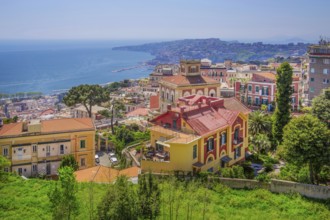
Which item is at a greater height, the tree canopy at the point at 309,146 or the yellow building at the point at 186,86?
the yellow building at the point at 186,86

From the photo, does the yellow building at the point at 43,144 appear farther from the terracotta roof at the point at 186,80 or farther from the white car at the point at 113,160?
the terracotta roof at the point at 186,80

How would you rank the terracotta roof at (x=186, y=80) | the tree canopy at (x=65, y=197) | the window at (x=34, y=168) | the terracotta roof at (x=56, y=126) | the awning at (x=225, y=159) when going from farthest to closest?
the terracotta roof at (x=186, y=80) < the window at (x=34, y=168) < the terracotta roof at (x=56, y=126) < the awning at (x=225, y=159) < the tree canopy at (x=65, y=197)

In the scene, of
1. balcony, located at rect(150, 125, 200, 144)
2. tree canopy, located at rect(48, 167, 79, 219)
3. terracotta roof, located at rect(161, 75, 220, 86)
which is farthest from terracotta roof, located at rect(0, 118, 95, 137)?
tree canopy, located at rect(48, 167, 79, 219)

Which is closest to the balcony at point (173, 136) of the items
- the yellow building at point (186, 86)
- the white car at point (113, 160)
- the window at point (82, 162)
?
the window at point (82, 162)

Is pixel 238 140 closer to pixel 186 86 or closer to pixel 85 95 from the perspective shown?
pixel 186 86

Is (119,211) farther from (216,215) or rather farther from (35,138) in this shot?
(35,138)

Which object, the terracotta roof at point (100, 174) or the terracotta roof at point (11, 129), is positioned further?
the terracotta roof at point (11, 129)

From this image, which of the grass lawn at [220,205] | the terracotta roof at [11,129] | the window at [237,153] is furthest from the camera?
the window at [237,153]
